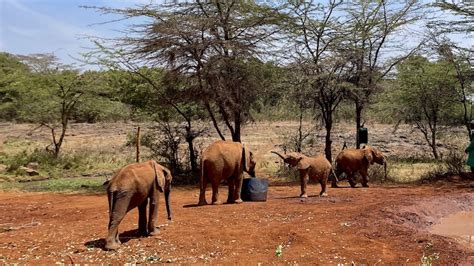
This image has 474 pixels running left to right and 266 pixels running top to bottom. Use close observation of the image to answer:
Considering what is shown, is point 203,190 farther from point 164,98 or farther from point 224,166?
point 164,98

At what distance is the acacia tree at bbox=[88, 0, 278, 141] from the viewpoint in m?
16.1

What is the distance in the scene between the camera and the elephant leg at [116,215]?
757 centimetres

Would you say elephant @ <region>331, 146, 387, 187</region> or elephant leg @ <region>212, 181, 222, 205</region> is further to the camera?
elephant @ <region>331, 146, 387, 187</region>

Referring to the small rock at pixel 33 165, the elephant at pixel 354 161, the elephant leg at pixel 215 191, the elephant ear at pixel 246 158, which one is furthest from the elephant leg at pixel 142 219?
the small rock at pixel 33 165

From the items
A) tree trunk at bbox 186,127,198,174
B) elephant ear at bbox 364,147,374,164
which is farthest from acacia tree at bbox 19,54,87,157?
elephant ear at bbox 364,147,374,164

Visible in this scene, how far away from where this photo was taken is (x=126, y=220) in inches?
392

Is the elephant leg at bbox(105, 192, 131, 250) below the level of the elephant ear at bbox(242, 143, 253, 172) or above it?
below

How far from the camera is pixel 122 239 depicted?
8281mm

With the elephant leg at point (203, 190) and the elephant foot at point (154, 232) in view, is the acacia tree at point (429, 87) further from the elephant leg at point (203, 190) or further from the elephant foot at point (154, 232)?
the elephant foot at point (154, 232)

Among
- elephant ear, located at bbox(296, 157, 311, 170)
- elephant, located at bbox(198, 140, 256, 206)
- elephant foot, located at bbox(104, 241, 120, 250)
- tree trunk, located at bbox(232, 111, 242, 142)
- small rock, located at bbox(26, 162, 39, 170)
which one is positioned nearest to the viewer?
elephant foot, located at bbox(104, 241, 120, 250)

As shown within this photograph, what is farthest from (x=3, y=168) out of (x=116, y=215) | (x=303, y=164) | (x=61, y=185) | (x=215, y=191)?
(x=116, y=215)

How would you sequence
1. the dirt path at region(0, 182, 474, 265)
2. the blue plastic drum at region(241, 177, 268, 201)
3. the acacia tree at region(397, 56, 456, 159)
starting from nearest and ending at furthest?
the dirt path at region(0, 182, 474, 265) → the blue plastic drum at region(241, 177, 268, 201) → the acacia tree at region(397, 56, 456, 159)

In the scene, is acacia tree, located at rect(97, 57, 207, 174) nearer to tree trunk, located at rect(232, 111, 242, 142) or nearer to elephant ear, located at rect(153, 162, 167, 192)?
tree trunk, located at rect(232, 111, 242, 142)

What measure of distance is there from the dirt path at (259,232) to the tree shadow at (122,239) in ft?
0.11
